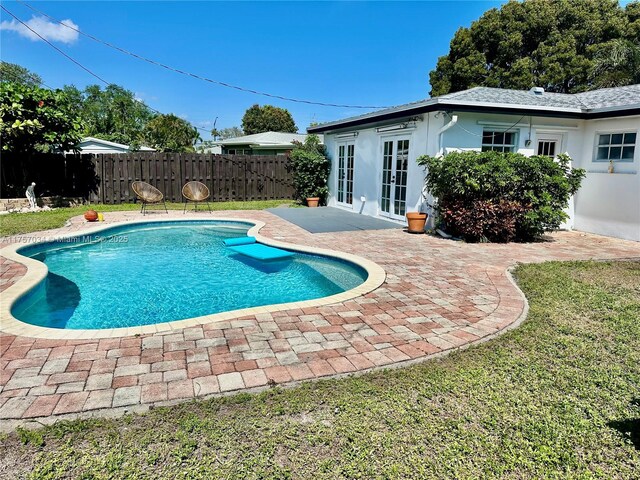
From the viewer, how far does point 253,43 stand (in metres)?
19.9

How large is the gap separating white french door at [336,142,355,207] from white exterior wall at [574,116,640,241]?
6.99m

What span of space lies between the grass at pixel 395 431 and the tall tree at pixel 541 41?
25.8m

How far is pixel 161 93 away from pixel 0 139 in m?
16.3

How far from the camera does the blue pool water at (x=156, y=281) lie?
545 centimetres

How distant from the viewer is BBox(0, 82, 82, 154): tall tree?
12.9m

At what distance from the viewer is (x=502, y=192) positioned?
29.4 feet

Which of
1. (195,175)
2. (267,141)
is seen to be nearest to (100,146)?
(267,141)

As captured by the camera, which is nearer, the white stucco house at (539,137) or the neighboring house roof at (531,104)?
the neighboring house roof at (531,104)

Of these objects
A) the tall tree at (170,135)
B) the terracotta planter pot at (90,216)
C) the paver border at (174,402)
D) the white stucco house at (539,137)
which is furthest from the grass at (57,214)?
the tall tree at (170,135)

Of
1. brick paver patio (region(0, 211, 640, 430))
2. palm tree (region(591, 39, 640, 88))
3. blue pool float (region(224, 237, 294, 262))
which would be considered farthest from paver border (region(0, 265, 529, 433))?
palm tree (region(591, 39, 640, 88))

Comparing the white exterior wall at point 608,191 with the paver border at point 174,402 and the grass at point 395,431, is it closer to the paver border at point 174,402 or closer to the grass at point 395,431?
the grass at point 395,431

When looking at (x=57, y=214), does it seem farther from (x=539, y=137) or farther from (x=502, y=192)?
(x=539, y=137)

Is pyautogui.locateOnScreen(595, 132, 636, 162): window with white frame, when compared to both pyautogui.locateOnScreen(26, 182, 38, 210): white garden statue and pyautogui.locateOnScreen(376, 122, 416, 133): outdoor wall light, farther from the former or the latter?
pyautogui.locateOnScreen(26, 182, 38, 210): white garden statue

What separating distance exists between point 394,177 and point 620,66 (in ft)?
35.4
